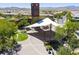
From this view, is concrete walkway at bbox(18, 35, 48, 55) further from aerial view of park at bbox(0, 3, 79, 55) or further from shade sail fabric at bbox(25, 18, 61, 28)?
shade sail fabric at bbox(25, 18, 61, 28)

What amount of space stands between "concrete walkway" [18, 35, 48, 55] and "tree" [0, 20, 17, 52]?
0.13 metres

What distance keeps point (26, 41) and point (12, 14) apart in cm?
37

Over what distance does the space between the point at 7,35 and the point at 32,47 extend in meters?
0.34

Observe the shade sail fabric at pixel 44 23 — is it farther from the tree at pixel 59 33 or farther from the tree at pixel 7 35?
the tree at pixel 7 35

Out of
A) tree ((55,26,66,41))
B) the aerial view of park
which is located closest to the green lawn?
the aerial view of park

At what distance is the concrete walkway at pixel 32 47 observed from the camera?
3.39 m

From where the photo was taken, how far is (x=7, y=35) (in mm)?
3367

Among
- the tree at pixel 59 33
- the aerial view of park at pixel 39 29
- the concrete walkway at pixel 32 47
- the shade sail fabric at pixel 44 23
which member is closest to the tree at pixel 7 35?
the aerial view of park at pixel 39 29

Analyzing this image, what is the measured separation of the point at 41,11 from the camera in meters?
3.42

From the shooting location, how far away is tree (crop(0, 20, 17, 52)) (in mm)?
3352

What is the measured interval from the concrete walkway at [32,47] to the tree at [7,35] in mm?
134

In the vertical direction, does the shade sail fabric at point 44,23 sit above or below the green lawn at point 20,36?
above
